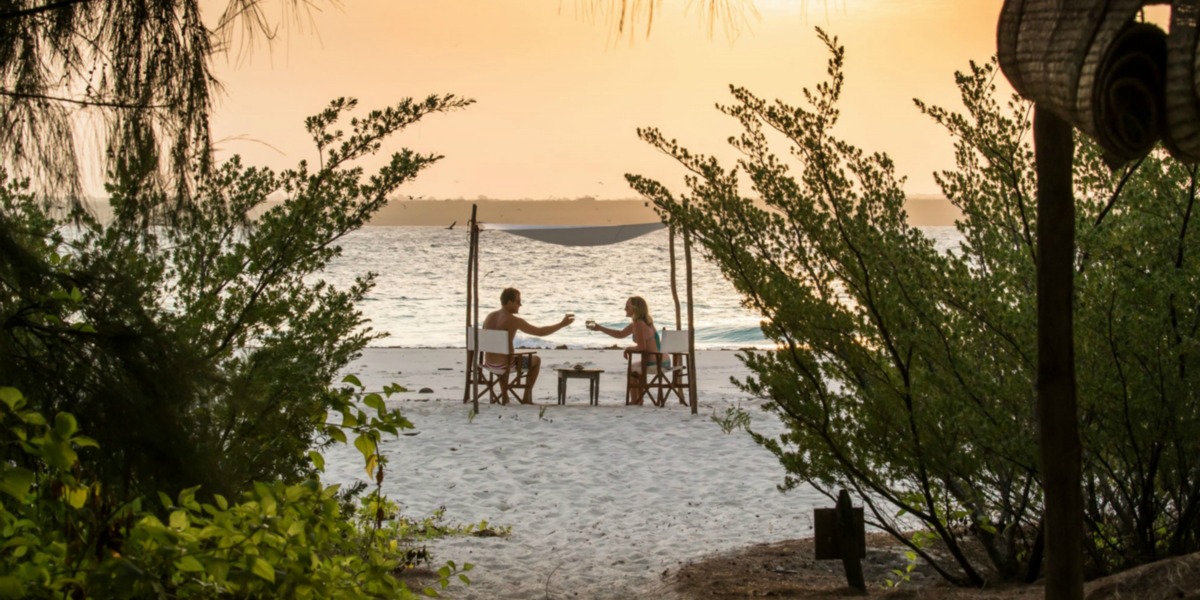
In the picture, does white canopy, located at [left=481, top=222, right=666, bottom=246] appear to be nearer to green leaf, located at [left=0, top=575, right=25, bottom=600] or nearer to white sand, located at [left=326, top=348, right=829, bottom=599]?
white sand, located at [left=326, top=348, right=829, bottom=599]

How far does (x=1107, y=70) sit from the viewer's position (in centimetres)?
126

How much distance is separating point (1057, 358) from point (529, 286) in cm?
3873

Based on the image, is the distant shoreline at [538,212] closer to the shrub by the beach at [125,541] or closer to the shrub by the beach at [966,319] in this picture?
the shrub by the beach at [966,319]

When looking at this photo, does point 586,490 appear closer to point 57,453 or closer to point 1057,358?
point 1057,358

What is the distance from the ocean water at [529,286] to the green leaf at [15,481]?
18612 mm

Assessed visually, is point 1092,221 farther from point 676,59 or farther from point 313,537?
point 313,537

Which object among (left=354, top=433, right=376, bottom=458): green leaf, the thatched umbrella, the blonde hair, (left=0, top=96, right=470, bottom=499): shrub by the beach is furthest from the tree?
the blonde hair

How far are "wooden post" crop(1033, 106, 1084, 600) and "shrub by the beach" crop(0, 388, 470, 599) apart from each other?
1.35 metres

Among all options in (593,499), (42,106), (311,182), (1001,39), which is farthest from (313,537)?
(593,499)

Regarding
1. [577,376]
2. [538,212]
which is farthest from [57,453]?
[538,212]

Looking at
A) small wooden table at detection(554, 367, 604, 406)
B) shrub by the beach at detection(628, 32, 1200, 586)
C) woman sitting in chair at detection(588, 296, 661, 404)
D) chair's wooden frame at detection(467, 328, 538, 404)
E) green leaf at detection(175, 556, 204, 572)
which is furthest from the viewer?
woman sitting in chair at detection(588, 296, 661, 404)

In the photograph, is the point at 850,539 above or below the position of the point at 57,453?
below

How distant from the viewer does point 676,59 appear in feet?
11.6

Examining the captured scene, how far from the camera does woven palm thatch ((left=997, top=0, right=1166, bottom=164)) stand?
49.4 inches
